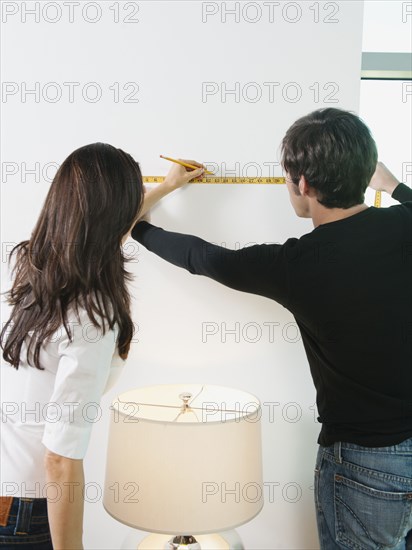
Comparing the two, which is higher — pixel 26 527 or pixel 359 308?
pixel 359 308

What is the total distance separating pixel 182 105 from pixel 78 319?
1.00m

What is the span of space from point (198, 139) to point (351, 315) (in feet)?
2.83

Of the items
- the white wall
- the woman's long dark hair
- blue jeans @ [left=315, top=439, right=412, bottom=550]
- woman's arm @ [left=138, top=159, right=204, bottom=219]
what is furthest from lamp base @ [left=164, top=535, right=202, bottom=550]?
woman's arm @ [left=138, top=159, right=204, bottom=219]

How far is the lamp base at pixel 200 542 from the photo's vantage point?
180 centimetres

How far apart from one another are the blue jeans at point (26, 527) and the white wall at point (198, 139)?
691 millimetres

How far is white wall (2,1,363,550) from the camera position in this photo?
77.8 inches

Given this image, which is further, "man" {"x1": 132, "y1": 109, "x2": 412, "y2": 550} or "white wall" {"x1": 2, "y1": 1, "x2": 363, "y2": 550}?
"white wall" {"x1": 2, "y1": 1, "x2": 363, "y2": 550}

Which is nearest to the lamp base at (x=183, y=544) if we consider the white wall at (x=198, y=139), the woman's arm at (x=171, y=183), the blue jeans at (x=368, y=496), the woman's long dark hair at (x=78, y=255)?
the white wall at (x=198, y=139)

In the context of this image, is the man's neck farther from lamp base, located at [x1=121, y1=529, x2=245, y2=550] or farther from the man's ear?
lamp base, located at [x1=121, y1=529, x2=245, y2=550]

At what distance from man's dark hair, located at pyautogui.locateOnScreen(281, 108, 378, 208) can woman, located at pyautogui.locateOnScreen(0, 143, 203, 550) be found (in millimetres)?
507

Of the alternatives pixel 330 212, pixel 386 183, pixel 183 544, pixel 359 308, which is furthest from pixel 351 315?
pixel 183 544

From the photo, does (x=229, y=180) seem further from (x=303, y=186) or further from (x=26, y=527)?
(x=26, y=527)

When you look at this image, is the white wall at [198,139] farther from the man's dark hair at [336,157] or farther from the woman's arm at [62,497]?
the woman's arm at [62,497]

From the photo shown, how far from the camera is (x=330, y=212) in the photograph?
5.23ft
